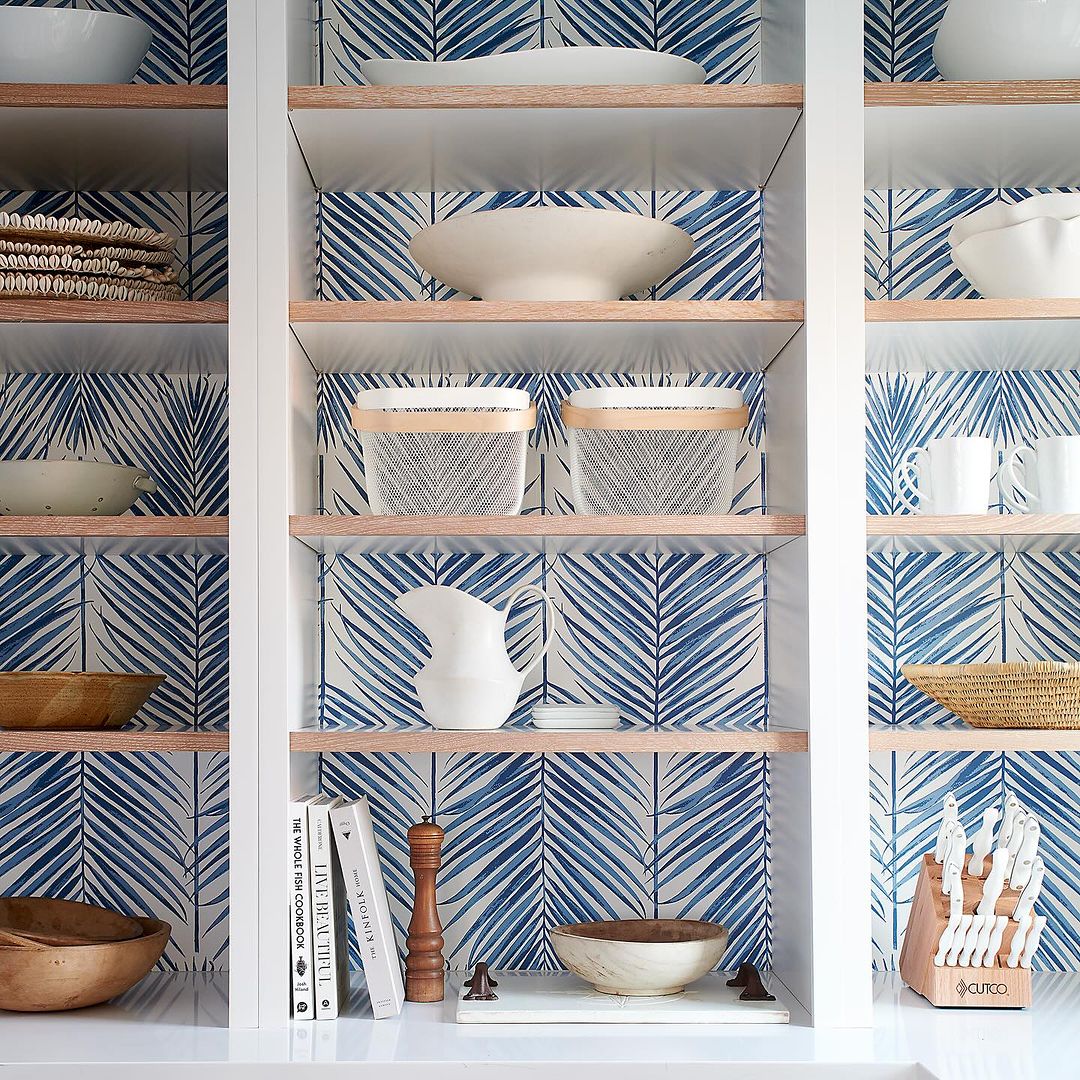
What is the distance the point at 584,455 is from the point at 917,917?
846mm

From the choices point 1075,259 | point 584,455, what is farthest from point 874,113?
point 584,455

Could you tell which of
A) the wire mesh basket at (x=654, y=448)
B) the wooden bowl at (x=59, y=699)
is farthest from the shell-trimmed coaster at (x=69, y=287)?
the wire mesh basket at (x=654, y=448)

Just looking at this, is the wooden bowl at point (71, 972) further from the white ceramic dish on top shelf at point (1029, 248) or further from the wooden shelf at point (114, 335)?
the white ceramic dish on top shelf at point (1029, 248)

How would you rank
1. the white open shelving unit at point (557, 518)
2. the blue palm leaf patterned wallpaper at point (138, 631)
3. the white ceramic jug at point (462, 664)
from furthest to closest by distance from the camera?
the blue palm leaf patterned wallpaper at point (138, 631), the white ceramic jug at point (462, 664), the white open shelving unit at point (557, 518)

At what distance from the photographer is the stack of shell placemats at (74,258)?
1704 millimetres

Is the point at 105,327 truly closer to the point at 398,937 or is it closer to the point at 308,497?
the point at 308,497

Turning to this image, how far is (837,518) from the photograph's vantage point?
5.44 ft

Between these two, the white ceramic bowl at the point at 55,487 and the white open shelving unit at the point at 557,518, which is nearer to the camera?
the white open shelving unit at the point at 557,518

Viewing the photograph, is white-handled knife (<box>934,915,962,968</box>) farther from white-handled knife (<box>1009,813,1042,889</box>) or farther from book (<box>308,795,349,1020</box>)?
book (<box>308,795,349,1020</box>)

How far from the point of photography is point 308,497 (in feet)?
6.23

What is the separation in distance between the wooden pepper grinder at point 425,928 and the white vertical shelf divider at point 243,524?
10.2 inches

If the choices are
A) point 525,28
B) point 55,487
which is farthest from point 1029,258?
point 55,487

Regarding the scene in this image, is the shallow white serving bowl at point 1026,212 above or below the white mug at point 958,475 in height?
above

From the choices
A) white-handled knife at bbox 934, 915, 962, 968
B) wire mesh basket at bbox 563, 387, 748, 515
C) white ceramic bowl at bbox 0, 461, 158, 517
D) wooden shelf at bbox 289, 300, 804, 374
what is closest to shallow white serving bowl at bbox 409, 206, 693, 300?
wooden shelf at bbox 289, 300, 804, 374
